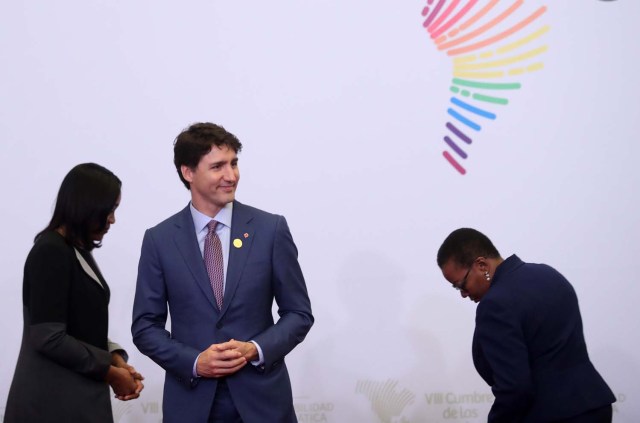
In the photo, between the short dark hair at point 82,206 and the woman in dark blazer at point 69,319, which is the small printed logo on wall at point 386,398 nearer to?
the woman in dark blazer at point 69,319

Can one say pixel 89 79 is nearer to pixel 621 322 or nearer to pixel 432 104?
pixel 432 104

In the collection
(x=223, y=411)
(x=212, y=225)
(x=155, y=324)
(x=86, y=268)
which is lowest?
(x=223, y=411)

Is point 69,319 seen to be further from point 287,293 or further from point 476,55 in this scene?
point 476,55

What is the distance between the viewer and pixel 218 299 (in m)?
2.33

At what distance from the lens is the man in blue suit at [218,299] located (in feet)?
7.48

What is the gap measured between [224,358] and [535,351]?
0.92 meters

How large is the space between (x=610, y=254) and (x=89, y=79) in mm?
2396

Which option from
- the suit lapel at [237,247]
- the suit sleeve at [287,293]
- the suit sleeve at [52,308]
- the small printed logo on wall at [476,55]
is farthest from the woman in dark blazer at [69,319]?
the small printed logo on wall at [476,55]

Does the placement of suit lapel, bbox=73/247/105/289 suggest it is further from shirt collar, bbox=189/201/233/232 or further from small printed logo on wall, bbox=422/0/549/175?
small printed logo on wall, bbox=422/0/549/175

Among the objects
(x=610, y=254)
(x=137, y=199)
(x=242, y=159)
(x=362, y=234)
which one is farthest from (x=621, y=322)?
(x=137, y=199)

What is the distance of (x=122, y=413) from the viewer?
3.44 meters

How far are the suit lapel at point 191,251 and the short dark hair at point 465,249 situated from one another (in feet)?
2.49

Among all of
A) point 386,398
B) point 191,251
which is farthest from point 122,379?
point 386,398

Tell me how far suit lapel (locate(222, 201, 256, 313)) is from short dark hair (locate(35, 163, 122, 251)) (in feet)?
1.19
